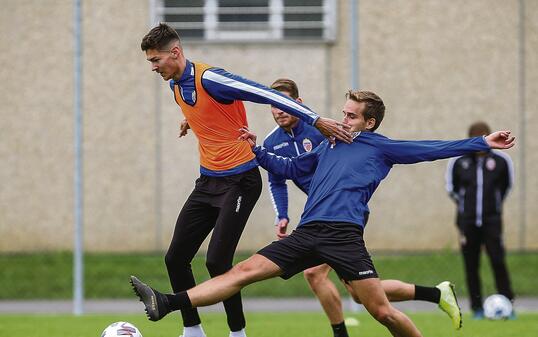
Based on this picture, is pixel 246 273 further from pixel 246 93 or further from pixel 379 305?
pixel 246 93

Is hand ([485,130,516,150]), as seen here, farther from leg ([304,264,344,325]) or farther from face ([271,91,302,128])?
leg ([304,264,344,325])

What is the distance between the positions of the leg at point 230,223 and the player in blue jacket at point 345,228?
0.51 m

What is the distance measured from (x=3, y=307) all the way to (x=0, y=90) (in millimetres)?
3198

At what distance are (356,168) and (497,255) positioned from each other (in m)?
4.87

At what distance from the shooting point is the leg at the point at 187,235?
8055 millimetres

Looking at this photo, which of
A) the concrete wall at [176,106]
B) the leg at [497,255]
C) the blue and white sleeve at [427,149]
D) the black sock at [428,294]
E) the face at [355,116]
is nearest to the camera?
the blue and white sleeve at [427,149]

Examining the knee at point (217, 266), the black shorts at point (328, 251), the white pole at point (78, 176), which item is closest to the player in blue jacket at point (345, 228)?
the black shorts at point (328, 251)

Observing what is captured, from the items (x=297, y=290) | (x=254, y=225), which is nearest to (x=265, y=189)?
(x=254, y=225)

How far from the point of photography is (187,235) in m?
8.06

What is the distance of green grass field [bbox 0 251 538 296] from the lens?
45.7 ft

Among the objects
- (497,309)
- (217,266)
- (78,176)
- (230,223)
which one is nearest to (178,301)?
(217,266)

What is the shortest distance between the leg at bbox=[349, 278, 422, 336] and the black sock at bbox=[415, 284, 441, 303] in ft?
2.90

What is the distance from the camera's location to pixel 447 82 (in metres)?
15.4

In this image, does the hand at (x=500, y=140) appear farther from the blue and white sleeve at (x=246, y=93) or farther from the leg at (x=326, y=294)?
the leg at (x=326, y=294)
